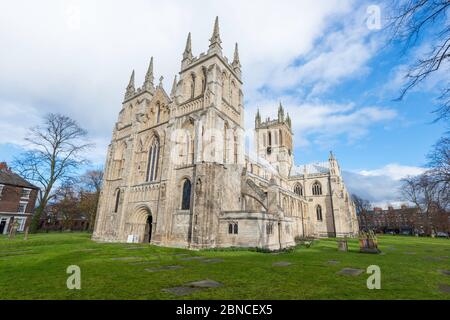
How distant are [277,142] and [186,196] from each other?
3875 centimetres

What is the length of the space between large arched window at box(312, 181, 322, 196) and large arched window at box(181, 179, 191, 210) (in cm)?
3546

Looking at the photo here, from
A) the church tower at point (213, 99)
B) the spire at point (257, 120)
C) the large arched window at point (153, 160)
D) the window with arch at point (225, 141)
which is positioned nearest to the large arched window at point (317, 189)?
the spire at point (257, 120)

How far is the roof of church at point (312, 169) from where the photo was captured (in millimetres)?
49612

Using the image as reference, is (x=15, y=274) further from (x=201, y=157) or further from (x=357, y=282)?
(x=201, y=157)

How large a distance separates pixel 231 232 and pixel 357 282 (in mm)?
12160

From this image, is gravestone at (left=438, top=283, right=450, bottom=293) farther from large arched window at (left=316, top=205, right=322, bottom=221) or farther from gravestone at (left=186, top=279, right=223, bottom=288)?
large arched window at (left=316, top=205, right=322, bottom=221)

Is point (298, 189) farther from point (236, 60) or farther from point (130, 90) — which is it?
point (130, 90)

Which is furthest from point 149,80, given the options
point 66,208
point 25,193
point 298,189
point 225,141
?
point 298,189

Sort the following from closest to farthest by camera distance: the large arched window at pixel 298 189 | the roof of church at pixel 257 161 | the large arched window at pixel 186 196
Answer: the large arched window at pixel 186 196 → the roof of church at pixel 257 161 → the large arched window at pixel 298 189

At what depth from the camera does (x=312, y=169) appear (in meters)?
Answer: 51.6

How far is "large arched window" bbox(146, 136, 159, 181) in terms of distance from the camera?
82.5ft

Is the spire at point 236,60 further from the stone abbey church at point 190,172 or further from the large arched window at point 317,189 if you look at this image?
the large arched window at point 317,189

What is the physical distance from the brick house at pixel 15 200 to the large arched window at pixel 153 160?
2609cm
